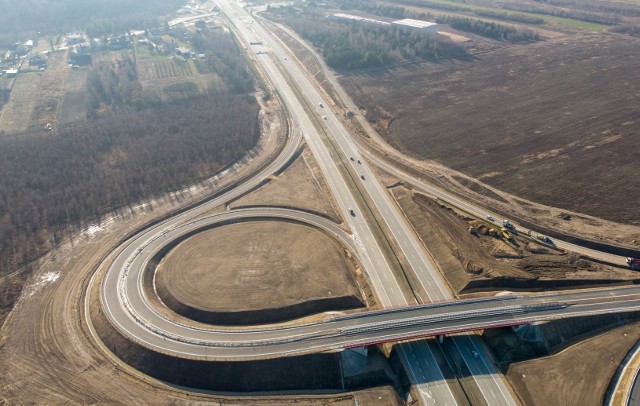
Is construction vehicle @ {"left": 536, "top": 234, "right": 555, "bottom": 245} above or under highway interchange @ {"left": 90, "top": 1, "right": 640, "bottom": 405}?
above

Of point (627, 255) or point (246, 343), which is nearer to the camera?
point (246, 343)

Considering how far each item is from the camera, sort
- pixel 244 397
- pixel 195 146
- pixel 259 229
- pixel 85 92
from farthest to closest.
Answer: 1. pixel 85 92
2. pixel 195 146
3. pixel 259 229
4. pixel 244 397

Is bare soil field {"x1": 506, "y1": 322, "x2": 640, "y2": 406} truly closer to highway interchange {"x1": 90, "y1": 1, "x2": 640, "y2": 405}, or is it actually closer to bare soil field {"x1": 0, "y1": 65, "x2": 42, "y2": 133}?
highway interchange {"x1": 90, "y1": 1, "x2": 640, "y2": 405}

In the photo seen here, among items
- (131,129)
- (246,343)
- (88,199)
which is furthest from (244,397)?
(131,129)

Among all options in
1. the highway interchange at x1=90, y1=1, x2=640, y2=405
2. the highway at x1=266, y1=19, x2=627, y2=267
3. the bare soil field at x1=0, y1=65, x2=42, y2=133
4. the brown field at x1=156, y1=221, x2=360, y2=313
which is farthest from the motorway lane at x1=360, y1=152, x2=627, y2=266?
the bare soil field at x1=0, y1=65, x2=42, y2=133

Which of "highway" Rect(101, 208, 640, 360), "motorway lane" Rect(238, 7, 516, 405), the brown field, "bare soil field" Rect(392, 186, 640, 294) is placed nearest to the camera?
"motorway lane" Rect(238, 7, 516, 405)

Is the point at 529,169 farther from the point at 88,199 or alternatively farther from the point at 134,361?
the point at 88,199

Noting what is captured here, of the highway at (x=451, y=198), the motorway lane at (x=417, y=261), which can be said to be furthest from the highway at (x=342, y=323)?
the highway at (x=451, y=198)
